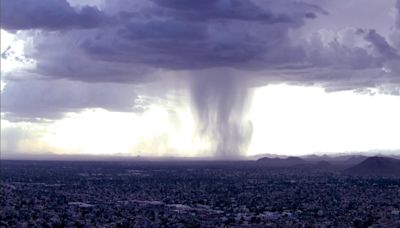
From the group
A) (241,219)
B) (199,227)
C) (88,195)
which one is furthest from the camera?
(88,195)

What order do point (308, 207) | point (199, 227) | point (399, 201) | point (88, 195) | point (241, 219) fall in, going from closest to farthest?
point (199, 227) < point (241, 219) < point (308, 207) < point (399, 201) < point (88, 195)

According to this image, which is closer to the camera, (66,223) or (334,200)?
(66,223)

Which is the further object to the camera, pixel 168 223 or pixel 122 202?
pixel 122 202

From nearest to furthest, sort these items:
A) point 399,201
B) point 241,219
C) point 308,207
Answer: point 241,219 → point 308,207 → point 399,201

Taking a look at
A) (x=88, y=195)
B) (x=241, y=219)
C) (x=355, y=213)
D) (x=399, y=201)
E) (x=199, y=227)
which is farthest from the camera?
(x=88, y=195)

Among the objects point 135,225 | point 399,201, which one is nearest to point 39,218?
point 135,225

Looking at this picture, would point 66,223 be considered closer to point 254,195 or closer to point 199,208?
point 199,208

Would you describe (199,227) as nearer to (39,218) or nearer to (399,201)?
(39,218)


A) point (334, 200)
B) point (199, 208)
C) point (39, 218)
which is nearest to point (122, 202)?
point (199, 208)
